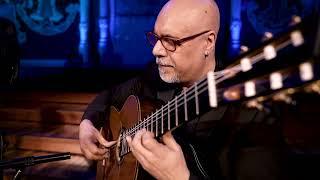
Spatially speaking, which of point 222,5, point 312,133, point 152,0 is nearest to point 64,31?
point 152,0

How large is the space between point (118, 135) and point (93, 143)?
0.26m

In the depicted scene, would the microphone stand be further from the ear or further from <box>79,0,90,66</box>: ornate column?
<box>79,0,90,66</box>: ornate column

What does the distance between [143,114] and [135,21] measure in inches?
291

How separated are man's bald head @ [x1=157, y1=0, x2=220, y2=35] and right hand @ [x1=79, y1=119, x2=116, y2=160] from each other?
889 mm

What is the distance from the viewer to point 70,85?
7008mm

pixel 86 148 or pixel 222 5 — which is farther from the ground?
pixel 222 5

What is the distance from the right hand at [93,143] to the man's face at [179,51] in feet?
2.14

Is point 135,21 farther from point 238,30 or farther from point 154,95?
point 154,95

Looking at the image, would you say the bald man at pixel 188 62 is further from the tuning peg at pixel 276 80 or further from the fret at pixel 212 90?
the tuning peg at pixel 276 80

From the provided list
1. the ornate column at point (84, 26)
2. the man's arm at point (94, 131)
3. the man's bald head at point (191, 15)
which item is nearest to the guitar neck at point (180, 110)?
the man's bald head at point (191, 15)

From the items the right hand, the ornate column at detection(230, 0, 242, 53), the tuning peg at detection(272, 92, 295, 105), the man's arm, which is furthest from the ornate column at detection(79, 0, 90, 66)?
the tuning peg at detection(272, 92, 295, 105)

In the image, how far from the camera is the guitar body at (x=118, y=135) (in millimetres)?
1894

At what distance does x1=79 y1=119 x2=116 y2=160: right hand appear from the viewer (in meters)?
2.27

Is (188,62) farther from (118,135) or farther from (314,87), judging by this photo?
(314,87)
